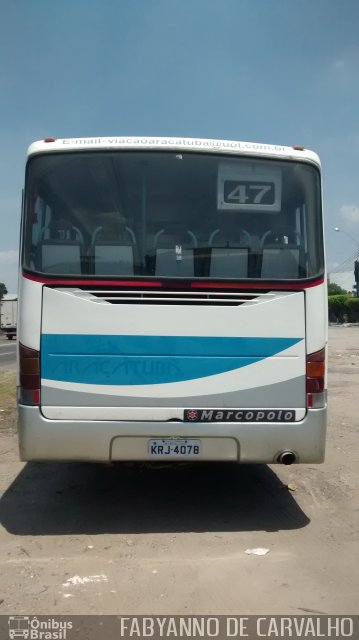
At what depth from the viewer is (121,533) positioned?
5.07 meters

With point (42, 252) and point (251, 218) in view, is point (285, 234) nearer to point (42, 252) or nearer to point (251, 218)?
point (251, 218)

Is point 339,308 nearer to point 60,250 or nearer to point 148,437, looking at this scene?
point 148,437

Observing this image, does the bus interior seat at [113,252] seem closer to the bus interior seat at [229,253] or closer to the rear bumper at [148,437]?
the bus interior seat at [229,253]

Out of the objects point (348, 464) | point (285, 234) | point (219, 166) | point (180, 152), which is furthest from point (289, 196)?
point (348, 464)

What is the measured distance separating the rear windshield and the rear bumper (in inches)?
49.9

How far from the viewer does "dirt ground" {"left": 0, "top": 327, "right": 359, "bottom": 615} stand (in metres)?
3.88

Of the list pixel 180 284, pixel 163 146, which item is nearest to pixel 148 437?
pixel 180 284

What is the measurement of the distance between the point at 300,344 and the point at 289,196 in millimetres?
1310

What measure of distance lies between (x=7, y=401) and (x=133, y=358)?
24.5 feet

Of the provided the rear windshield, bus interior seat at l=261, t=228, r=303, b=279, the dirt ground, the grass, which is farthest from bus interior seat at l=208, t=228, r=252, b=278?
Answer: the grass

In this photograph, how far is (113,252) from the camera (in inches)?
203
